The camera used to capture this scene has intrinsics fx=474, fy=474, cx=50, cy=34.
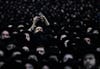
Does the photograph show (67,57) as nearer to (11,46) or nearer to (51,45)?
(51,45)

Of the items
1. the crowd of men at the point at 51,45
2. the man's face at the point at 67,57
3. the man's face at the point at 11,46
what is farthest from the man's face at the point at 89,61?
the man's face at the point at 11,46

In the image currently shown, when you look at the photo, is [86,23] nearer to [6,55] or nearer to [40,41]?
[40,41]

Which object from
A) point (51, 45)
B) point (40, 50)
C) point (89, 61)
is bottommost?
point (51, 45)

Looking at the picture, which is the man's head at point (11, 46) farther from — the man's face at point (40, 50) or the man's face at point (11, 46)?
the man's face at point (40, 50)

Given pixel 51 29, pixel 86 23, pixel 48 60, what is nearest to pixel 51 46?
pixel 48 60

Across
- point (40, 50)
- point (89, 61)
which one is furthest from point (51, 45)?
point (89, 61)

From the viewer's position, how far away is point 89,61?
8797 millimetres

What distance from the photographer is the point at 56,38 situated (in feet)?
37.3

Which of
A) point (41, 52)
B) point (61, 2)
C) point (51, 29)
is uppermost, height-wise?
point (41, 52)

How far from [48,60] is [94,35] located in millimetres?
2473

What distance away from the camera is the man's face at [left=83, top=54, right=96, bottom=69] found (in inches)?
344

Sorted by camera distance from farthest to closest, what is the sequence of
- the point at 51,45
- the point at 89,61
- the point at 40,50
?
the point at 51,45 < the point at 40,50 < the point at 89,61

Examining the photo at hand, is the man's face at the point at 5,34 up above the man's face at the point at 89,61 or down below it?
below

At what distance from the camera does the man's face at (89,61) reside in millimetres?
8734
